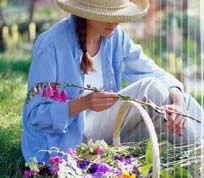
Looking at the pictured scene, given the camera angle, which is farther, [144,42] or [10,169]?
[144,42]

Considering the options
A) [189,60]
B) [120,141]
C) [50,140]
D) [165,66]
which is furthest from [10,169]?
[189,60]

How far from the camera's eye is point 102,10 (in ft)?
11.8

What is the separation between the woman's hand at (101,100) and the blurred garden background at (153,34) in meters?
2.51

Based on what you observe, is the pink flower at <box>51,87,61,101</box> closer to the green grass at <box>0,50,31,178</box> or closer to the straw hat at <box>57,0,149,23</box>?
the straw hat at <box>57,0,149,23</box>

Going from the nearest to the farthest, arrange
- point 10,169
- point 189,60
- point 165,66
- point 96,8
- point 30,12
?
point 96,8
point 10,169
point 165,66
point 189,60
point 30,12

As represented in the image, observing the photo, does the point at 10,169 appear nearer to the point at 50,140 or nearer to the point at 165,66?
the point at 50,140

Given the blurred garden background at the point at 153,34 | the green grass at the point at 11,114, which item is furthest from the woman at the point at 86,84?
the blurred garden background at the point at 153,34

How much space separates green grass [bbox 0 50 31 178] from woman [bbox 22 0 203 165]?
12cm

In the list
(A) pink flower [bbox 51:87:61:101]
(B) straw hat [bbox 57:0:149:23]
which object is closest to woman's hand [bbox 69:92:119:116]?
(A) pink flower [bbox 51:87:61:101]

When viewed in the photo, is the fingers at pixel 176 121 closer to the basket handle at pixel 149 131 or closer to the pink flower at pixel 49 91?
the basket handle at pixel 149 131

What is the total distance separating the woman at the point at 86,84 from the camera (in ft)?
11.8

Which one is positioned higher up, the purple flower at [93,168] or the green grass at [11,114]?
the green grass at [11,114]

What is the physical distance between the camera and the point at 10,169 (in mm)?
3842

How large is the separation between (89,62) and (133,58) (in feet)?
1.11
